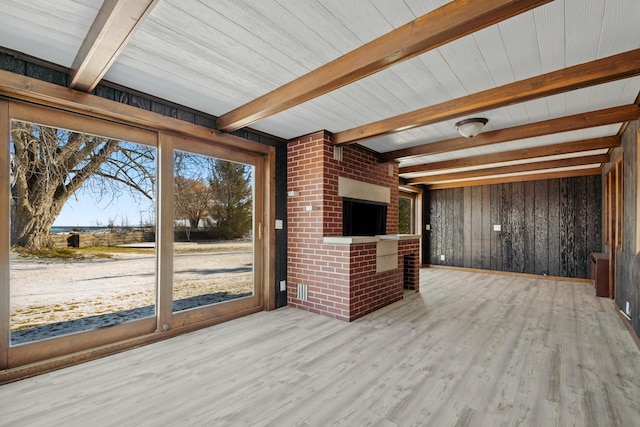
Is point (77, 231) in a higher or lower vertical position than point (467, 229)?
higher

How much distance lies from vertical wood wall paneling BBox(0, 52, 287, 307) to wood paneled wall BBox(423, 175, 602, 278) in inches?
206

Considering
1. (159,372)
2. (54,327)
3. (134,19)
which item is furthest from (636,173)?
(54,327)

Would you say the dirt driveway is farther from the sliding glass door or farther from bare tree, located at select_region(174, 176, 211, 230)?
bare tree, located at select_region(174, 176, 211, 230)

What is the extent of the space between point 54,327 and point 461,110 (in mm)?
4064

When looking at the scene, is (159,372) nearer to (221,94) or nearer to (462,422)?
(462,422)

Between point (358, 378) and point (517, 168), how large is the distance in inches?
219

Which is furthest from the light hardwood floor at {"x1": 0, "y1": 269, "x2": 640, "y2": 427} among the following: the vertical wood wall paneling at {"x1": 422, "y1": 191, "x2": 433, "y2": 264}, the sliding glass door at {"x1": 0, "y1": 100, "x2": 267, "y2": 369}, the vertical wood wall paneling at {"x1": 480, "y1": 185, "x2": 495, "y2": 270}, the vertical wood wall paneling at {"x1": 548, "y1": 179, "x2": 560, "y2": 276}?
the vertical wood wall paneling at {"x1": 422, "y1": 191, "x2": 433, "y2": 264}

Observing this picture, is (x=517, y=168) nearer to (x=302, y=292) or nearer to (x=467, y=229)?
(x=467, y=229)

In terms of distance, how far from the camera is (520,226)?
6684mm

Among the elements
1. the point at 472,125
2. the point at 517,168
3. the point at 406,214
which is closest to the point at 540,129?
the point at 472,125

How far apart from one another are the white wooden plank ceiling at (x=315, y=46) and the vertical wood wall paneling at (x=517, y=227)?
416cm

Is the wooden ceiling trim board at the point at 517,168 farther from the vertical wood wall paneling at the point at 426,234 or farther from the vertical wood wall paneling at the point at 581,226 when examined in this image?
the vertical wood wall paneling at the point at 581,226

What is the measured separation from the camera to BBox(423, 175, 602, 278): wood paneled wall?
239 inches

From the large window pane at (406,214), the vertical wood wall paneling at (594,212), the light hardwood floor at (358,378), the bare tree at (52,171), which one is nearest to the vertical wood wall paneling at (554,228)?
the vertical wood wall paneling at (594,212)
